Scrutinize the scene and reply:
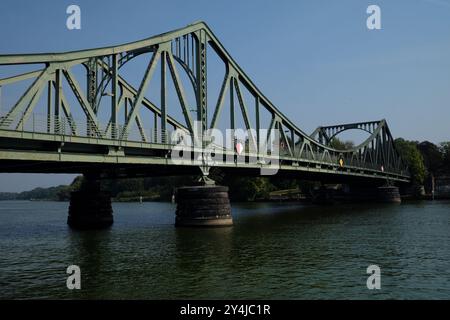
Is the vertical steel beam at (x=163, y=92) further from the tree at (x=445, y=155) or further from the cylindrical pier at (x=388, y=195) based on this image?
the tree at (x=445, y=155)

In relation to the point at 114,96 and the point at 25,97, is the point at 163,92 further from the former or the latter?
the point at 25,97

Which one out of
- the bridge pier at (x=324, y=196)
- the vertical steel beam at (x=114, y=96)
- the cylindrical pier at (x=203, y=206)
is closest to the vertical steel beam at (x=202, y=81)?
the cylindrical pier at (x=203, y=206)

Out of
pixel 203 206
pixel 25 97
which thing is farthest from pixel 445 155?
pixel 25 97

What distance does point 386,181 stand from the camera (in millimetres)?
125500

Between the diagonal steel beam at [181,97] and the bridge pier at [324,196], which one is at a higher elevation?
the diagonal steel beam at [181,97]

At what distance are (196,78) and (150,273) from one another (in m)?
32.8

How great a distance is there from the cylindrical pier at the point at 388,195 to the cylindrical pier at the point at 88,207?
8164 cm

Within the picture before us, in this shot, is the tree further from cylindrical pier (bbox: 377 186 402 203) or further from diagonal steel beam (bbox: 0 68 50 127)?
diagonal steel beam (bbox: 0 68 50 127)

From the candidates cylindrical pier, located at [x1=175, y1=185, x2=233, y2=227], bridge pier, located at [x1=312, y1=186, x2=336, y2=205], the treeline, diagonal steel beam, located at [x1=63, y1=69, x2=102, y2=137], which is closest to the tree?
the treeline

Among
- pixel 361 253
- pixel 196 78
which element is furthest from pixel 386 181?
pixel 361 253

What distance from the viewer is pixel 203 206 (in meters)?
45.9

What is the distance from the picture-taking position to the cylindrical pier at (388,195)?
115 metres
